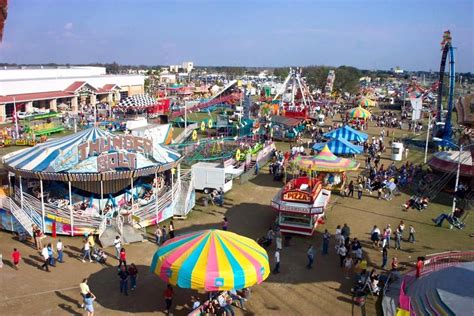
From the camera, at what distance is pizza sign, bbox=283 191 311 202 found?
61.6 feet

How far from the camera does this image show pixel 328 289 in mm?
14180

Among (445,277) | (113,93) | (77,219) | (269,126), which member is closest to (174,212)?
(77,219)

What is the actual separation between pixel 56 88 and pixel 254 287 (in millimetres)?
53032

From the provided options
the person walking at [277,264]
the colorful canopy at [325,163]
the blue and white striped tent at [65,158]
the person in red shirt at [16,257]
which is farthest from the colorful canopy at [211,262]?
the colorful canopy at [325,163]

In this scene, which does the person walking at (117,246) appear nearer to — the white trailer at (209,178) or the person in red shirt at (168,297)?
the person in red shirt at (168,297)

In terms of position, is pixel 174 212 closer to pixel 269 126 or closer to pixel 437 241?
pixel 437 241

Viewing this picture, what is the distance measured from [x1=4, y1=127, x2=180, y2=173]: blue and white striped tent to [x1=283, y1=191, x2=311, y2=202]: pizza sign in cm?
567

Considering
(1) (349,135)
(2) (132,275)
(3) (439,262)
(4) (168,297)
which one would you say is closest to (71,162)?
(2) (132,275)

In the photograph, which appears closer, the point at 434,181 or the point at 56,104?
the point at 434,181

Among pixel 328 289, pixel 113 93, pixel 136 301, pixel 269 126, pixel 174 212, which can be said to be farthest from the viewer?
pixel 113 93

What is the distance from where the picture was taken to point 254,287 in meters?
14.2

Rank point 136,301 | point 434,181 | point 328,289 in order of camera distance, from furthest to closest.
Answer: point 434,181 < point 328,289 < point 136,301

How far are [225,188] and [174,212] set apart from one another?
4.78 meters

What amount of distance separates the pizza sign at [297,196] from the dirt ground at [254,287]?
5.32 ft
